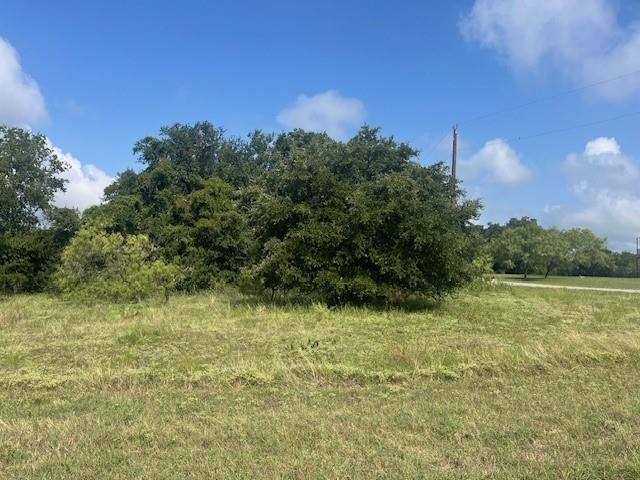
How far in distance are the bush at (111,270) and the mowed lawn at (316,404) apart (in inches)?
394

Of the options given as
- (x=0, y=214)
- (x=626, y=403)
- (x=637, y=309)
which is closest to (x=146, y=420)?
(x=626, y=403)

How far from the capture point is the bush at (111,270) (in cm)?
2214

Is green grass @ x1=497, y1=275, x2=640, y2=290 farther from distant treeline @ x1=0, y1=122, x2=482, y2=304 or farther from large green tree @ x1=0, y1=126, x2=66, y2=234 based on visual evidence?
large green tree @ x1=0, y1=126, x2=66, y2=234

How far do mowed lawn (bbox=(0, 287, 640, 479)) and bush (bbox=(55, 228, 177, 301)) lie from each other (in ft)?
32.9

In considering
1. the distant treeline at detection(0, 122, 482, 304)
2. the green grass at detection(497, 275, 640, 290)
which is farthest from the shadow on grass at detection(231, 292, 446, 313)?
the green grass at detection(497, 275, 640, 290)

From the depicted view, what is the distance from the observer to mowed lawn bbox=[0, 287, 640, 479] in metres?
Answer: 3.98

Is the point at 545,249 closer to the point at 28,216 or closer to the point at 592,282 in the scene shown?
the point at 592,282

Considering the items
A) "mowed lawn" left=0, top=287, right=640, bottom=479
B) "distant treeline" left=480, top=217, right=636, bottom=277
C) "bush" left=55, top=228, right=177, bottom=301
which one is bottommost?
"mowed lawn" left=0, top=287, right=640, bottom=479

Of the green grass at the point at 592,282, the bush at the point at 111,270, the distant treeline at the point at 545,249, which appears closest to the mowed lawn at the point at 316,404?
the bush at the point at 111,270

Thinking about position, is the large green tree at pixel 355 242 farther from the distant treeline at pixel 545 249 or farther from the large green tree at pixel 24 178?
the distant treeline at pixel 545 249

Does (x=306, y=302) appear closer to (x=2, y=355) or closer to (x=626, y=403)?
(x=2, y=355)

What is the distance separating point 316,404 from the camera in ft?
19.1

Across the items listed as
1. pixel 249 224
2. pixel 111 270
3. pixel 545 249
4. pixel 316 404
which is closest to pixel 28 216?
pixel 111 270

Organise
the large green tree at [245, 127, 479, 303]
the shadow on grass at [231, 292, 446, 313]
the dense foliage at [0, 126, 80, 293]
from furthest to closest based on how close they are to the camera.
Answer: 1. the dense foliage at [0, 126, 80, 293]
2. the shadow on grass at [231, 292, 446, 313]
3. the large green tree at [245, 127, 479, 303]
